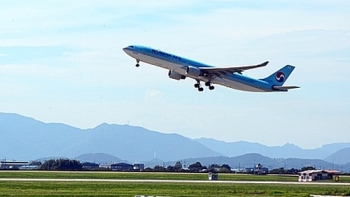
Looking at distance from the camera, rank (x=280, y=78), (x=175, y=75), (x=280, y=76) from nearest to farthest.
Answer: (x=175, y=75)
(x=280, y=78)
(x=280, y=76)

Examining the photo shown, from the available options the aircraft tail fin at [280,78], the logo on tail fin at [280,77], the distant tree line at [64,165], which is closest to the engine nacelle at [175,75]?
the aircraft tail fin at [280,78]

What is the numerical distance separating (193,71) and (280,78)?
72.6 feet

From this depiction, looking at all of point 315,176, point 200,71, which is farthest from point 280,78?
point 200,71

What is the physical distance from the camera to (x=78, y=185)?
87.2m

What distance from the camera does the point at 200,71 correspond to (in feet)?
320

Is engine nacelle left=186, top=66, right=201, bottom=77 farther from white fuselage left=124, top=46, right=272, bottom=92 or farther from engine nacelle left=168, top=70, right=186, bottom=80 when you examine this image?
engine nacelle left=168, top=70, right=186, bottom=80

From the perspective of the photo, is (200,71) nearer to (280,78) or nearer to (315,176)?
(280,78)

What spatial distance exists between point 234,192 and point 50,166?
96659 millimetres

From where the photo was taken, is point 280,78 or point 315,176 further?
point 315,176

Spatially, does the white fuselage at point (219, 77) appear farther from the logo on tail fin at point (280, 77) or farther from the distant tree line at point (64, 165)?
the distant tree line at point (64, 165)

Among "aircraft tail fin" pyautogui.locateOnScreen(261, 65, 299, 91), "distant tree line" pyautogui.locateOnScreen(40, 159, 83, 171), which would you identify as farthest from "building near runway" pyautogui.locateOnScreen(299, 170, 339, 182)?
"distant tree line" pyautogui.locateOnScreen(40, 159, 83, 171)

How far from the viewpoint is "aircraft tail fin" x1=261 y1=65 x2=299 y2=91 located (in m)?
108

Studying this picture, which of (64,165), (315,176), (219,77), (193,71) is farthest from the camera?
(64,165)

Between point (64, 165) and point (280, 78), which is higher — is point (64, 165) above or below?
below
